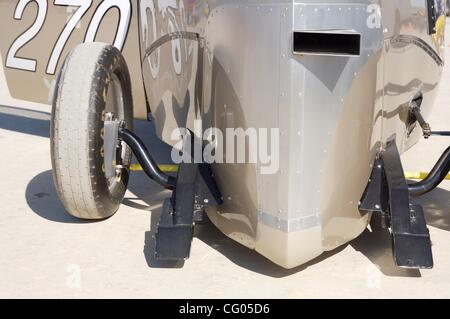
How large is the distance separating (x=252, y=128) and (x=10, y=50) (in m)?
2.63

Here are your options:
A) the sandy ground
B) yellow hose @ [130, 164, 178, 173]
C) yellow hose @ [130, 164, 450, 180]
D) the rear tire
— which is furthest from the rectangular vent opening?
yellow hose @ [130, 164, 178, 173]

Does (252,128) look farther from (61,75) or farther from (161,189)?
(161,189)

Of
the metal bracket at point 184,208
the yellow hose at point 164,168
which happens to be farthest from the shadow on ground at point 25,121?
the metal bracket at point 184,208

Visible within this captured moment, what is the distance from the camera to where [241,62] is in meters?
2.81

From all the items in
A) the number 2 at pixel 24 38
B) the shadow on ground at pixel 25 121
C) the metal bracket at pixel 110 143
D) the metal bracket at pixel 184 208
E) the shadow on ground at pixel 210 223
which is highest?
the number 2 at pixel 24 38

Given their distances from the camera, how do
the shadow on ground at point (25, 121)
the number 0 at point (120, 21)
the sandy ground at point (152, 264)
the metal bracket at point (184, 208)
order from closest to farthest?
the sandy ground at point (152, 264)
the metal bracket at point (184, 208)
the number 0 at point (120, 21)
the shadow on ground at point (25, 121)

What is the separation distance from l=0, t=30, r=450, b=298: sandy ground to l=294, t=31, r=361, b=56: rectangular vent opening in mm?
986

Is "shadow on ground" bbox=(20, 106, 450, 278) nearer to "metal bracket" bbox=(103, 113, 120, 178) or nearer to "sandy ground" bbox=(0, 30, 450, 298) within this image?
"sandy ground" bbox=(0, 30, 450, 298)

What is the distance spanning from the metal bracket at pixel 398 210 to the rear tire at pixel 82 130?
1.27 m

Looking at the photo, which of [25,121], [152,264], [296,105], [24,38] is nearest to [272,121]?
[296,105]

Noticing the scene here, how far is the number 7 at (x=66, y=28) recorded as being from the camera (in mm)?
4461

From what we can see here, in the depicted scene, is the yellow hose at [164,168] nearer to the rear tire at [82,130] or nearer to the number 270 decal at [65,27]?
the number 270 decal at [65,27]

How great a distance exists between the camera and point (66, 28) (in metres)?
4.55

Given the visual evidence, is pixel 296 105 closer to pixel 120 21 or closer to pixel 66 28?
pixel 120 21
